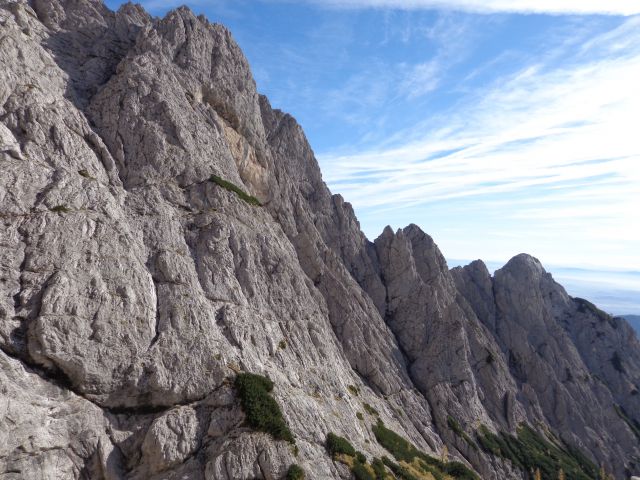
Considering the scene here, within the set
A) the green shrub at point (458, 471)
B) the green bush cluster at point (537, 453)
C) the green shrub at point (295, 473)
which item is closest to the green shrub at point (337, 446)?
the green shrub at point (295, 473)

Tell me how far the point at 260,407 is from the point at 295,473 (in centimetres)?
593

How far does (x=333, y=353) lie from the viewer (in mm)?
57375

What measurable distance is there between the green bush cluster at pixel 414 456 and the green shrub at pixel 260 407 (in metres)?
18.5

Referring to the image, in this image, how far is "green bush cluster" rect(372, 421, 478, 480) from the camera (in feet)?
168

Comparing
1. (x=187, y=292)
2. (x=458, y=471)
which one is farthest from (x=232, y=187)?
(x=458, y=471)

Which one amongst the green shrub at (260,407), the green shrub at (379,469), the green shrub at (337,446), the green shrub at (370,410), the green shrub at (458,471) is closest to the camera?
the green shrub at (260,407)

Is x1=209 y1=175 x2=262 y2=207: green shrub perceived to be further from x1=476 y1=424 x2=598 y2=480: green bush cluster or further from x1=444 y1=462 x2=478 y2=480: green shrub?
x1=476 y1=424 x2=598 y2=480: green bush cluster

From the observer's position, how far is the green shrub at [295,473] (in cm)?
3095

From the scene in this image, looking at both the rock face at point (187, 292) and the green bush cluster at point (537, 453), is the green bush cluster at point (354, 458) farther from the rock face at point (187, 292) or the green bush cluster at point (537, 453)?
the green bush cluster at point (537, 453)

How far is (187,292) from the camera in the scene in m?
41.5

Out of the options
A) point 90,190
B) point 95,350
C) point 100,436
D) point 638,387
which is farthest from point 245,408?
point 638,387

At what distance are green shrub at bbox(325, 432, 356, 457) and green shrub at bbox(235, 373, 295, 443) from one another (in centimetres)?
469

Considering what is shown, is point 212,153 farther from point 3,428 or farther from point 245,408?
point 3,428

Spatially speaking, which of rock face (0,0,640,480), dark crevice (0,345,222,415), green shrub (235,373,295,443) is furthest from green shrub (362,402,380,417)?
dark crevice (0,345,222,415)
